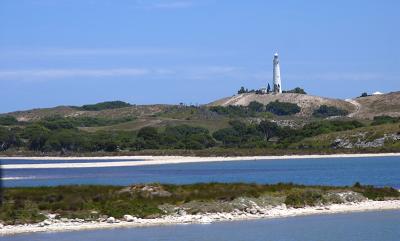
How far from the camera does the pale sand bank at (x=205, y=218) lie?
3584 centimetres

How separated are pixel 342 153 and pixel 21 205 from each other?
3139 inches

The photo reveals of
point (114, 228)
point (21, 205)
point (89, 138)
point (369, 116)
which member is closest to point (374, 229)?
point (114, 228)

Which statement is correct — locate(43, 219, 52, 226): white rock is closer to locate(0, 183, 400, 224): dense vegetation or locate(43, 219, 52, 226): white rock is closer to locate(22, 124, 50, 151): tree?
locate(0, 183, 400, 224): dense vegetation

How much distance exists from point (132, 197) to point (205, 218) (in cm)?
475

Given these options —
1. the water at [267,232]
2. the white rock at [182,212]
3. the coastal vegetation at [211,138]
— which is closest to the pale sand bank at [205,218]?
the white rock at [182,212]

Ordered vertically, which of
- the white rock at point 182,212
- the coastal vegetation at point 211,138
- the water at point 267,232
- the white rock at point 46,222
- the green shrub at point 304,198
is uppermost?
the coastal vegetation at point 211,138

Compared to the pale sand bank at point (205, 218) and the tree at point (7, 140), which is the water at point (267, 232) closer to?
the pale sand bank at point (205, 218)

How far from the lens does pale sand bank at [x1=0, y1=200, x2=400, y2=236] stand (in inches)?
1411

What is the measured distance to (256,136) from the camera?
149 metres

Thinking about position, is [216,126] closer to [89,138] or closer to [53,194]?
[89,138]

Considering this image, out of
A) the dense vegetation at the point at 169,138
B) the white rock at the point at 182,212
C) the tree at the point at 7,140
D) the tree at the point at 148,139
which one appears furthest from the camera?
the tree at the point at 7,140

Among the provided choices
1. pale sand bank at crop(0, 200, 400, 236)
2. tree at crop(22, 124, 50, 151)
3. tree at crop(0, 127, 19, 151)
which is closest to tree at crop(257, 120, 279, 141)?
tree at crop(22, 124, 50, 151)

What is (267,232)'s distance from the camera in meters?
34.7

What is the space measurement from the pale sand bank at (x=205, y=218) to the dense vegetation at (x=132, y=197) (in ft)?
1.84
